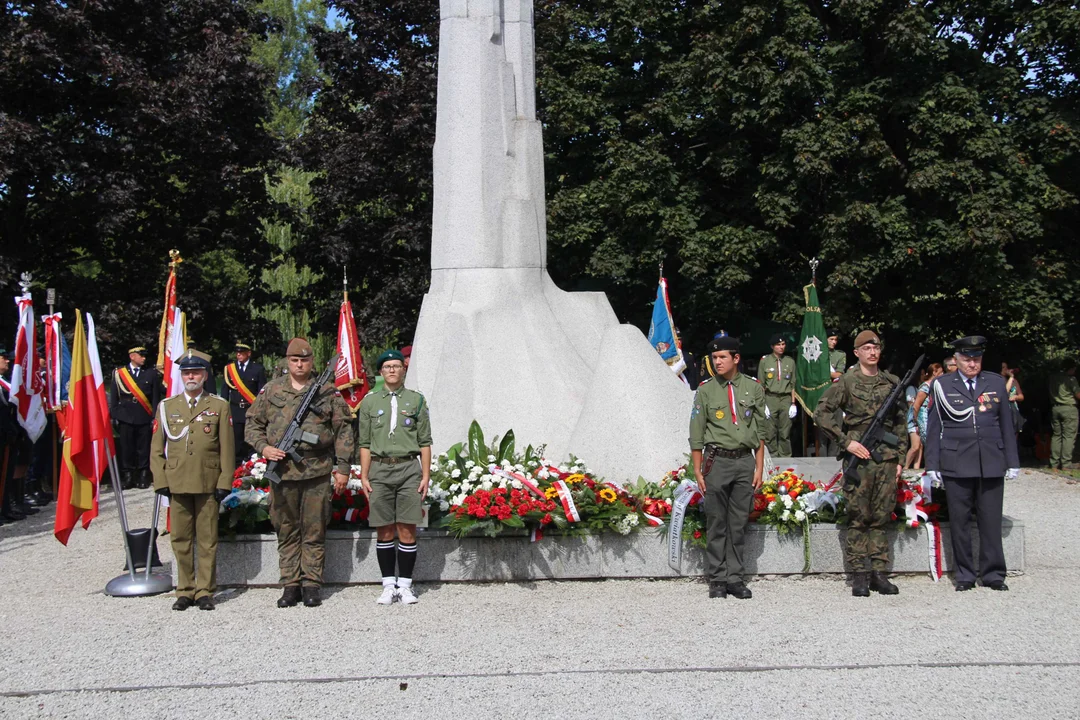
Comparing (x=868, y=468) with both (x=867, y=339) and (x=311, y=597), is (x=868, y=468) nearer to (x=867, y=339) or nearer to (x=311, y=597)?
(x=867, y=339)

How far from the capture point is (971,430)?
779cm

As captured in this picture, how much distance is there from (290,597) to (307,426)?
3.67 feet

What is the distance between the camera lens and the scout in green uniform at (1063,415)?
1619 centimetres

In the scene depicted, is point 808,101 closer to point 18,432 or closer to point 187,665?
point 18,432

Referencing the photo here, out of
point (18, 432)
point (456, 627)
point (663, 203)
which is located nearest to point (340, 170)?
point (663, 203)

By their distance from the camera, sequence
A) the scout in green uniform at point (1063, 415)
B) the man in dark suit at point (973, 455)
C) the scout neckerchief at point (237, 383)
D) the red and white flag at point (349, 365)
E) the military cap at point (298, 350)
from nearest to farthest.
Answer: the military cap at point (298, 350) < the man in dark suit at point (973, 455) < the red and white flag at point (349, 365) < the scout neckerchief at point (237, 383) < the scout in green uniform at point (1063, 415)

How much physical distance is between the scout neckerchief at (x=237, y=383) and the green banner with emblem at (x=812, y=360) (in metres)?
7.02

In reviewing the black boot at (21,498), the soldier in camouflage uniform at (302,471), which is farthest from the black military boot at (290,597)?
the black boot at (21,498)

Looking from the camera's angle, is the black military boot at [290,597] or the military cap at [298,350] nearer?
the black military boot at [290,597]

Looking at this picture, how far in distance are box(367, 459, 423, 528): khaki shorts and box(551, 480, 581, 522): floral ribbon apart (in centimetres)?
106

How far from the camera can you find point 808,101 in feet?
59.4

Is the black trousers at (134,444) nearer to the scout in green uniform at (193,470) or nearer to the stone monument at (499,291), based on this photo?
the stone monument at (499,291)

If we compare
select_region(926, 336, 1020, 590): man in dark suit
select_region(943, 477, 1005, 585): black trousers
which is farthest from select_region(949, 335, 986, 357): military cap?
select_region(943, 477, 1005, 585): black trousers

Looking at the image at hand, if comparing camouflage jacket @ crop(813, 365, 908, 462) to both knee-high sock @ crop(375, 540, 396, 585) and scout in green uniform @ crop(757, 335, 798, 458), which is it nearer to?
knee-high sock @ crop(375, 540, 396, 585)
